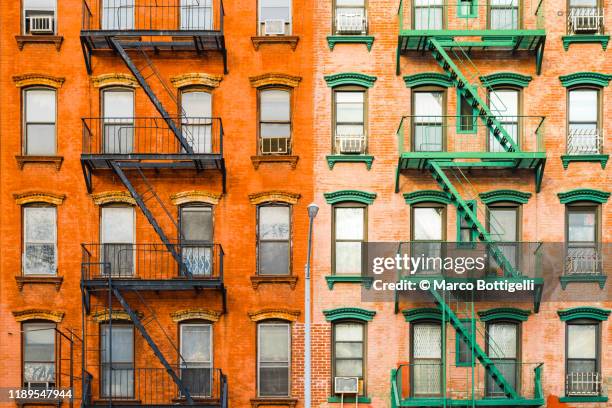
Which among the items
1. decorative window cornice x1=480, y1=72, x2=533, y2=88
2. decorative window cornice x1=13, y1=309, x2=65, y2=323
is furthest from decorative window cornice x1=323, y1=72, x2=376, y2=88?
decorative window cornice x1=13, y1=309, x2=65, y2=323

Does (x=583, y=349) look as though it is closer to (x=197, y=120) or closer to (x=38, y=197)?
(x=197, y=120)

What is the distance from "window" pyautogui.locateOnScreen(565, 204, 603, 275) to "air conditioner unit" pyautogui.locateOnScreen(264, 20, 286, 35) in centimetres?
942

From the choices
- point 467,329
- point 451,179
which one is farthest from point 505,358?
point 451,179

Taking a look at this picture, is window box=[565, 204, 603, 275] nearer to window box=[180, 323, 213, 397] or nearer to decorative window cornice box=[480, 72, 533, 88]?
decorative window cornice box=[480, 72, 533, 88]

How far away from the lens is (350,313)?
1978 centimetres

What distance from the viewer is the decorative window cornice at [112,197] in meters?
20.1

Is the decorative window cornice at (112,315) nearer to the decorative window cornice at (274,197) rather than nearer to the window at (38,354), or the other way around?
the window at (38,354)

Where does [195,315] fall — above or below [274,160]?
below

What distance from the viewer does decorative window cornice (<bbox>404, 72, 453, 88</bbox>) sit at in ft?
66.2

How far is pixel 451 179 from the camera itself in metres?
20.0

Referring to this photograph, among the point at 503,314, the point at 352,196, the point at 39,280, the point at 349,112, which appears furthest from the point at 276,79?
the point at 503,314

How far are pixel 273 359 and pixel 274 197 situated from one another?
4462mm

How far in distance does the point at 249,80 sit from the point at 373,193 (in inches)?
184

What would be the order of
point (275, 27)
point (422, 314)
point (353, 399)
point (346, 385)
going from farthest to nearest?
point (275, 27)
point (422, 314)
point (353, 399)
point (346, 385)
